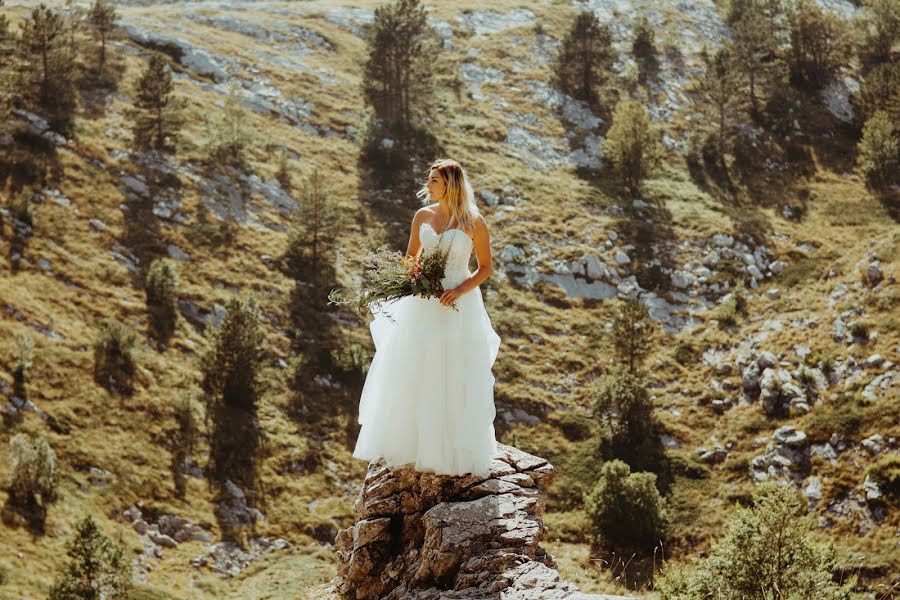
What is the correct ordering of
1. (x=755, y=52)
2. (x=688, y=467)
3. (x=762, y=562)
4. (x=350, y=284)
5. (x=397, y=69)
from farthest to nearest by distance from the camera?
(x=755, y=52) → (x=397, y=69) → (x=350, y=284) → (x=688, y=467) → (x=762, y=562)

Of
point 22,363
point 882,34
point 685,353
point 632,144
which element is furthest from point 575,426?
point 882,34

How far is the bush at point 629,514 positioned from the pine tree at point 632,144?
2541 centimetres

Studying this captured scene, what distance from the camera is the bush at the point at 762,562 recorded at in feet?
36.0

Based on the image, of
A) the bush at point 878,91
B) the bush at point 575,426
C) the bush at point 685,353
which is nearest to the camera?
the bush at point 575,426

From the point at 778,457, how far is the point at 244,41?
5128cm

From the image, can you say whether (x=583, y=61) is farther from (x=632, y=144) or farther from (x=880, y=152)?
(x=880, y=152)

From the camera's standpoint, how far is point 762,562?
11.4 m

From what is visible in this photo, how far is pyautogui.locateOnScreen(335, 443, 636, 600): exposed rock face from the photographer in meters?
8.71

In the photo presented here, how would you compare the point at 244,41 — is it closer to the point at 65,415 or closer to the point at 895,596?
the point at 65,415

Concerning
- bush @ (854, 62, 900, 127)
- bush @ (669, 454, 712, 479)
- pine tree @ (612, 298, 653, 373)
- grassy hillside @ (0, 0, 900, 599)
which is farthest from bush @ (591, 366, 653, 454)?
bush @ (854, 62, 900, 127)

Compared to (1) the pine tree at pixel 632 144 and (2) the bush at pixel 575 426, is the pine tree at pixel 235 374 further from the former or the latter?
(1) the pine tree at pixel 632 144

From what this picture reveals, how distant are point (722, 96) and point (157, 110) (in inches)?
1547

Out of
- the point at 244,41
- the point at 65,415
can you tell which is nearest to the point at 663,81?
the point at 244,41

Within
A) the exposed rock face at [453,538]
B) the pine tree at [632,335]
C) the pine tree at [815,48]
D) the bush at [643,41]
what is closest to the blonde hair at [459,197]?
the exposed rock face at [453,538]
